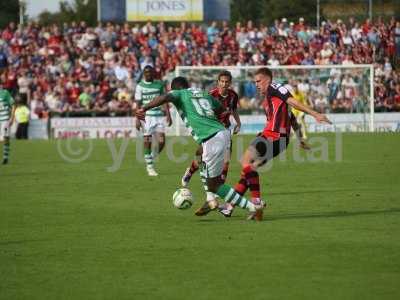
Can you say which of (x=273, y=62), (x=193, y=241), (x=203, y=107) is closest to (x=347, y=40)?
(x=273, y=62)

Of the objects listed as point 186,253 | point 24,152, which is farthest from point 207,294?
point 24,152

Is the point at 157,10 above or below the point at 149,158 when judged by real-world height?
above

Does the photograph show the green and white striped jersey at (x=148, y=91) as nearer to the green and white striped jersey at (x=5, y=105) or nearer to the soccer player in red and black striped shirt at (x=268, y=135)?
the green and white striped jersey at (x=5, y=105)

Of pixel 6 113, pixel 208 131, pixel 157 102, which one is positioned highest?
pixel 157 102

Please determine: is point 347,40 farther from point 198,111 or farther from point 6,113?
point 198,111

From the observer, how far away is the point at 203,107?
12789 mm

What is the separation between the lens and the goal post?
37969 millimetres

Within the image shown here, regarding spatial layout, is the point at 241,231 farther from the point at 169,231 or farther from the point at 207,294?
the point at 207,294

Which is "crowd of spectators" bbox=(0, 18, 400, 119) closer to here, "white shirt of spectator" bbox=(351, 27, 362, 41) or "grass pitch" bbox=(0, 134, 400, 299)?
"white shirt of spectator" bbox=(351, 27, 362, 41)

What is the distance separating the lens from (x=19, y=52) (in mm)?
40938

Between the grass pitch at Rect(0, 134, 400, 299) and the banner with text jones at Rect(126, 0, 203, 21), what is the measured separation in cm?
2622

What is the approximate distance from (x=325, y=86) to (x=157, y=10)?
1123 centimetres

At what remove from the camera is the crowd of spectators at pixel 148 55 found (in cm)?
3888

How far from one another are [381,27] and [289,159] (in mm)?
15607
